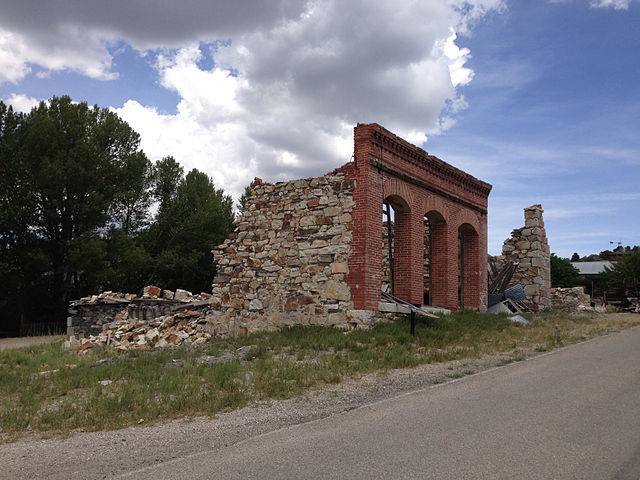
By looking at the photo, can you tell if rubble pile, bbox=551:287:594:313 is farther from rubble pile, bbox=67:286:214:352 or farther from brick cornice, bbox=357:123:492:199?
rubble pile, bbox=67:286:214:352

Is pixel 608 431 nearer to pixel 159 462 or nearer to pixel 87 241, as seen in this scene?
pixel 159 462

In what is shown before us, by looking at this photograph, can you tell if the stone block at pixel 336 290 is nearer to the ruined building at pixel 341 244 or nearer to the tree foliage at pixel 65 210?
the ruined building at pixel 341 244

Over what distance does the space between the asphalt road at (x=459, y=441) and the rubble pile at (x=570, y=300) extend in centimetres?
2079

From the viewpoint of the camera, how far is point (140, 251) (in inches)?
1177

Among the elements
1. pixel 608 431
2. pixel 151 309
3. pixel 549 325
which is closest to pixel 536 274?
pixel 549 325

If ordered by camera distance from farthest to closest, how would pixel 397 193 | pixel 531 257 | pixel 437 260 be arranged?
pixel 531 257
pixel 437 260
pixel 397 193

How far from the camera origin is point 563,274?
206ft

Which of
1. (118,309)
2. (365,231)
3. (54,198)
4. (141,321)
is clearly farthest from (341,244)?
(54,198)

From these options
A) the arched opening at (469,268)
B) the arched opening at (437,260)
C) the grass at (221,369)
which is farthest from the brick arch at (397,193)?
the arched opening at (469,268)

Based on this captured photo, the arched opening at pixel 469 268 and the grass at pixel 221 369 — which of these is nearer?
the grass at pixel 221 369

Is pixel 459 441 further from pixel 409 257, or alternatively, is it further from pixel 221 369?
Answer: pixel 409 257

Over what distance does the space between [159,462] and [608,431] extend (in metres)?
4.49

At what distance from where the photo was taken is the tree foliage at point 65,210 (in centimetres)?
2777

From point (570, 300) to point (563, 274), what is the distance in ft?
129
